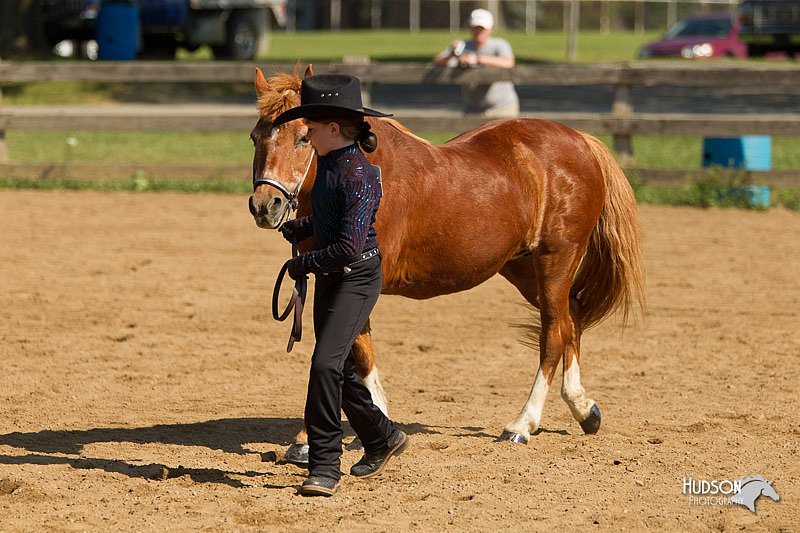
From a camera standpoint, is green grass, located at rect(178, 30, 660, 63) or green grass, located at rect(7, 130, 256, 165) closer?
green grass, located at rect(7, 130, 256, 165)

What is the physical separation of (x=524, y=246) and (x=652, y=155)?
10570 mm

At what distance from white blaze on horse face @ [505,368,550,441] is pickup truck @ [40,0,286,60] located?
2284 centimetres

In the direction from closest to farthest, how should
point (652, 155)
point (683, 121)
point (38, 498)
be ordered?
1. point (38, 498)
2. point (683, 121)
3. point (652, 155)

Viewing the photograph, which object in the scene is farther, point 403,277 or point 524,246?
point 524,246

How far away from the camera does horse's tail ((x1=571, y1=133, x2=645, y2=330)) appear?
5.96m

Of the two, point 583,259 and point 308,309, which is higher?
point 583,259

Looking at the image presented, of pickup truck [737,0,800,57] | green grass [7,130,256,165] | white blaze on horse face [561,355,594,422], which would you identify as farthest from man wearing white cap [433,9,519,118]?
pickup truck [737,0,800,57]

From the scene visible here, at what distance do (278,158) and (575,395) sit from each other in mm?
1964

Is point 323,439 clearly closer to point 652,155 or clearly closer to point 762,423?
point 762,423

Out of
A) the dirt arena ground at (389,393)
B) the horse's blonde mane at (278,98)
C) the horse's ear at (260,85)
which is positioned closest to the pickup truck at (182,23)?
the dirt arena ground at (389,393)

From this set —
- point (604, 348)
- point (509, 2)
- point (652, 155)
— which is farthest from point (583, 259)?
point (509, 2)

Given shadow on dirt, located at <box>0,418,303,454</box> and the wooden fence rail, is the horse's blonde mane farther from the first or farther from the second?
the wooden fence rail

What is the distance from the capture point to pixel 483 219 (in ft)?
17.6

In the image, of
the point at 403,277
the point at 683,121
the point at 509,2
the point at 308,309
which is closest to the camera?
the point at 403,277
